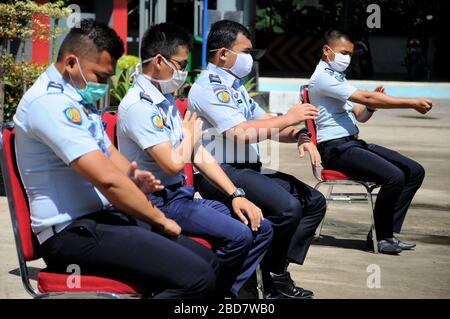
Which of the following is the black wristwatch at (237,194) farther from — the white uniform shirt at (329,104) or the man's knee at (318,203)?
the white uniform shirt at (329,104)

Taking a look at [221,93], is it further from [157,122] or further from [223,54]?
[157,122]

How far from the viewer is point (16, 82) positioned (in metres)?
8.98

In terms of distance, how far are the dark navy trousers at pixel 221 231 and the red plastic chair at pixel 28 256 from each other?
0.73 metres

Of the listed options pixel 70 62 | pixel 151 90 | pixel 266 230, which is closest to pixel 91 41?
pixel 70 62

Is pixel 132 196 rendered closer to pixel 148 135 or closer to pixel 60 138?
pixel 60 138

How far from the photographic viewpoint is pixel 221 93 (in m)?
5.30

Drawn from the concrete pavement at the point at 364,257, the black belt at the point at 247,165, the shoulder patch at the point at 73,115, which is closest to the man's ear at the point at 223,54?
the black belt at the point at 247,165

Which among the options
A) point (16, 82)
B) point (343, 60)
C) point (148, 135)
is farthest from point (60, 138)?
point (16, 82)

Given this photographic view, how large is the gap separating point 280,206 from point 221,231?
0.81 metres

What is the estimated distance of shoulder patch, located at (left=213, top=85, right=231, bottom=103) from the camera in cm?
529

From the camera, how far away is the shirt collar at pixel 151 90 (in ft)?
15.0

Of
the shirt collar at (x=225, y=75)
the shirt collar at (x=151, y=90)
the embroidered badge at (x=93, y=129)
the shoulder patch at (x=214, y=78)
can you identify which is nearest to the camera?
the embroidered badge at (x=93, y=129)

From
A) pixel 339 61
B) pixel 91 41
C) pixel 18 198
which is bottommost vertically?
pixel 18 198
